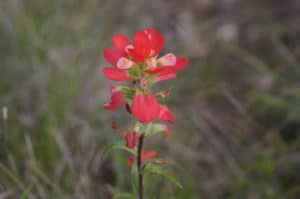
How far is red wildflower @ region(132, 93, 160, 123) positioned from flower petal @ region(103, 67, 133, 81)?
0.08m

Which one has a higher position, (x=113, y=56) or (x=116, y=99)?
(x=113, y=56)

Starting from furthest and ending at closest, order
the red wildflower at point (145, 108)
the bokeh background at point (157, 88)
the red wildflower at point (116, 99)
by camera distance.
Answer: the bokeh background at point (157, 88), the red wildflower at point (116, 99), the red wildflower at point (145, 108)

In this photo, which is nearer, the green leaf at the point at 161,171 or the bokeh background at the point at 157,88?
the green leaf at the point at 161,171

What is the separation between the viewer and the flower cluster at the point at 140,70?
1.53 m

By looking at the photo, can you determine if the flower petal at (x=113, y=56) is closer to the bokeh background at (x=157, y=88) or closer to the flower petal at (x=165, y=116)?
the flower petal at (x=165, y=116)

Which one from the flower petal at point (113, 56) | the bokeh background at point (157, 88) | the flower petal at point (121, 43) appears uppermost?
the flower petal at point (121, 43)

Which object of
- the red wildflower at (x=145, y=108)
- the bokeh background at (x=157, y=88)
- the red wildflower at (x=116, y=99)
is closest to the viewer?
the red wildflower at (x=145, y=108)

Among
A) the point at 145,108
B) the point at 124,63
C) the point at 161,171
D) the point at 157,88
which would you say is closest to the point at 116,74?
the point at 124,63

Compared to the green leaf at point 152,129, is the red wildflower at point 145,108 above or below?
above

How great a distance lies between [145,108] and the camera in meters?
1.48

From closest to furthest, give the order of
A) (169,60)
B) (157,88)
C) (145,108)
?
(145,108) < (169,60) < (157,88)

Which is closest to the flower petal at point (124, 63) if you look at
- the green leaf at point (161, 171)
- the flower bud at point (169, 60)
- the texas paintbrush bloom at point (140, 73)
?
the texas paintbrush bloom at point (140, 73)

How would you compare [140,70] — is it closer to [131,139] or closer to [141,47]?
[141,47]

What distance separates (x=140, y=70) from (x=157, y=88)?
1779 millimetres
